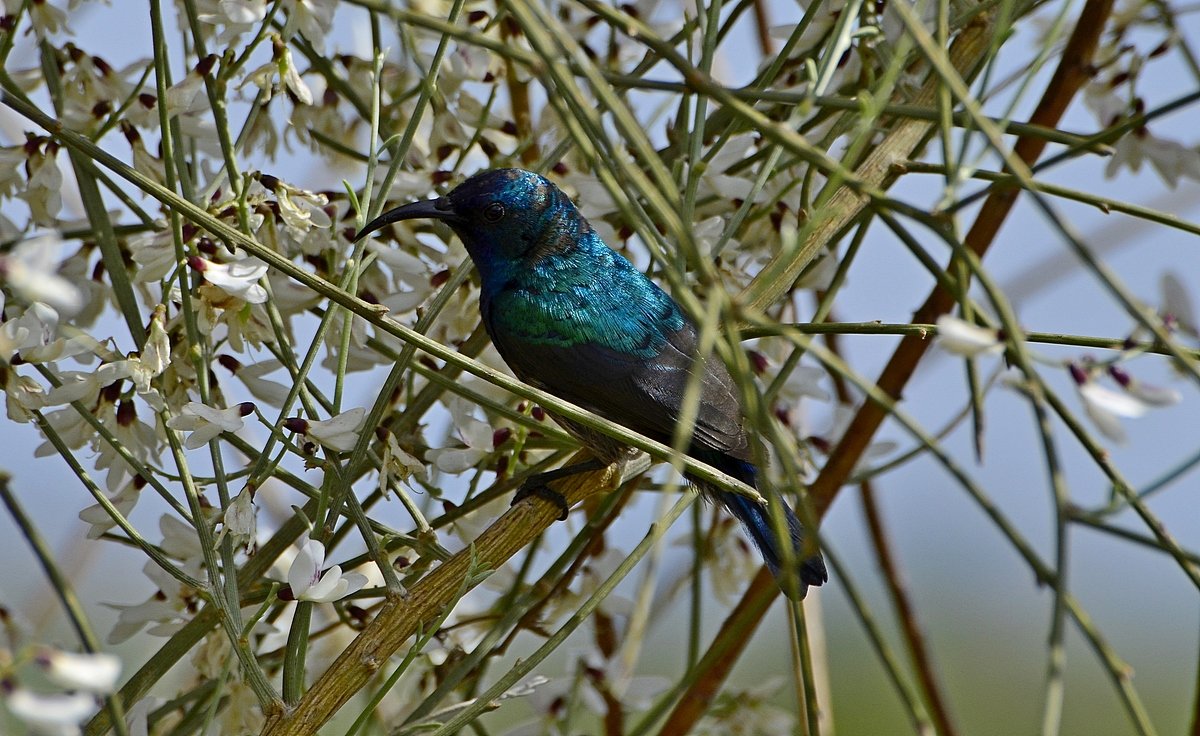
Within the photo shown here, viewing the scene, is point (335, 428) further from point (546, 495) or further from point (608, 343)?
point (608, 343)

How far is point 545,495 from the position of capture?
1.66 m

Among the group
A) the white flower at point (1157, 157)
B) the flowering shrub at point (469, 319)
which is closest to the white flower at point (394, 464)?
the flowering shrub at point (469, 319)

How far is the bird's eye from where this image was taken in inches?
75.4

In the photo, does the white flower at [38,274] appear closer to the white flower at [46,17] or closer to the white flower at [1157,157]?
the white flower at [46,17]

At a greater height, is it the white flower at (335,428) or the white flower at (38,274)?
the white flower at (335,428)

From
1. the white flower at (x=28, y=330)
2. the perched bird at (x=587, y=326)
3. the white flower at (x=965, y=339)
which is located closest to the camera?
the white flower at (x=965, y=339)

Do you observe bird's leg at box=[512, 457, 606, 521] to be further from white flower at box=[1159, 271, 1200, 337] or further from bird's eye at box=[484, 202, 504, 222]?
white flower at box=[1159, 271, 1200, 337]

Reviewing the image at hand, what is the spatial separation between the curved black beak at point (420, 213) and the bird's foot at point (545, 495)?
0.38 metres

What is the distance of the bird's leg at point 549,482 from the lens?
5.40 feet

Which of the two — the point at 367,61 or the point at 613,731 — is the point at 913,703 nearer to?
the point at 613,731

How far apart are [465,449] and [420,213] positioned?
329 mm

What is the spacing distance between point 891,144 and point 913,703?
2.32 ft

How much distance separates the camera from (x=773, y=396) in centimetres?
165

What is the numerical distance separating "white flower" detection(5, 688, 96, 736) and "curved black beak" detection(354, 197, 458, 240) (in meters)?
0.91
